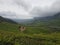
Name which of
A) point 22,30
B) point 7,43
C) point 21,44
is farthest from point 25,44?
point 22,30

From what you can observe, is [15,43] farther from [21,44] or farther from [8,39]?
[8,39]

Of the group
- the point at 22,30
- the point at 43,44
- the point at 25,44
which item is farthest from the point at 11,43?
the point at 22,30

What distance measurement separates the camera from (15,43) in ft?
272

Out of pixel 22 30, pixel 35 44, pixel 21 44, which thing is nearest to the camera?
pixel 21 44

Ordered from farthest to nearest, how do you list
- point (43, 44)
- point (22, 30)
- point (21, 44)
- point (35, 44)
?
point (22, 30)
point (43, 44)
point (35, 44)
point (21, 44)

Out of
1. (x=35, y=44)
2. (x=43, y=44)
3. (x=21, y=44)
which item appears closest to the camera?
(x=21, y=44)

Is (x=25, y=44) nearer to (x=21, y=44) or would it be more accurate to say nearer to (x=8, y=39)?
(x=21, y=44)

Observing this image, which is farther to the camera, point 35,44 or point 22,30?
point 22,30

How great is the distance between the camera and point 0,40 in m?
87.6

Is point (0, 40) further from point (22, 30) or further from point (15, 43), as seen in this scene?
point (22, 30)

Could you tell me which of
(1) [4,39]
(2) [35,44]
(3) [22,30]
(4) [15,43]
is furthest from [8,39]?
(3) [22,30]

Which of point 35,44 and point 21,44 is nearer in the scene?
point 21,44

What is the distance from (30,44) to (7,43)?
1219 cm

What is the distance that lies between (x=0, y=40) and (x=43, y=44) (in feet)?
80.3
